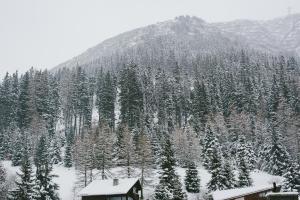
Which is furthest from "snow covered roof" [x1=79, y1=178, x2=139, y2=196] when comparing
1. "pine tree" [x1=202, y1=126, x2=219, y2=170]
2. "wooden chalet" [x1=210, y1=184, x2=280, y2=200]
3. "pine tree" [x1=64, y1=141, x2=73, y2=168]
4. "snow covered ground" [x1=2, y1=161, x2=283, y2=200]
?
"pine tree" [x1=64, y1=141, x2=73, y2=168]

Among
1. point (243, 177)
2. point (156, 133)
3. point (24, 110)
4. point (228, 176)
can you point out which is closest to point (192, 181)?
point (228, 176)

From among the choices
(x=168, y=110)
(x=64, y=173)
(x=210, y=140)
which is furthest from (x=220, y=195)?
(x=168, y=110)

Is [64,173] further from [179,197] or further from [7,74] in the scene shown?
[7,74]

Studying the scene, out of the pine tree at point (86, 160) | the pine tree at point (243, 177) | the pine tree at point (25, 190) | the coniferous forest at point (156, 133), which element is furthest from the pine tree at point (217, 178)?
the pine tree at point (25, 190)

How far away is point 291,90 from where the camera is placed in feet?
395

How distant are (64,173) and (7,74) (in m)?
59.8

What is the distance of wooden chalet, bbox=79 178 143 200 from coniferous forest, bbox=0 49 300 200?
6.37 m

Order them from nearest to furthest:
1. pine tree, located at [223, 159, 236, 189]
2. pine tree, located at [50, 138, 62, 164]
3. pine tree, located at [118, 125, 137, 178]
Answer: pine tree, located at [223, 159, 236, 189], pine tree, located at [118, 125, 137, 178], pine tree, located at [50, 138, 62, 164]

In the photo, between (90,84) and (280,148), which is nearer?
(280,148)

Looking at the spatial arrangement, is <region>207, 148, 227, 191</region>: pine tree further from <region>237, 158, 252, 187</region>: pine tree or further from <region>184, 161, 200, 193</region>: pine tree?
<region>184, 161, 200, 193</region>: pine tree

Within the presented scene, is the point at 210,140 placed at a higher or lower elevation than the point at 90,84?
lower

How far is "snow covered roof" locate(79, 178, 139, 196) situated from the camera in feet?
170

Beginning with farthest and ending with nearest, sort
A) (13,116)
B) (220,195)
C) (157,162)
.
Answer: (13,116) → (157,162) → (220,195)

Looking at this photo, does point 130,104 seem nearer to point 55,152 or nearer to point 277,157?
point 55,152
